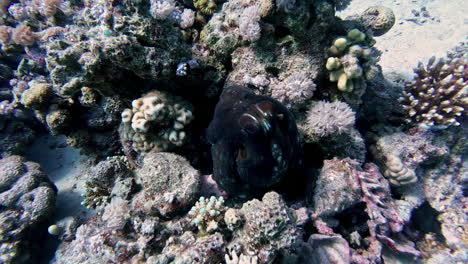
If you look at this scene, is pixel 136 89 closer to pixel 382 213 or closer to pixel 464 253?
pixel 382 213

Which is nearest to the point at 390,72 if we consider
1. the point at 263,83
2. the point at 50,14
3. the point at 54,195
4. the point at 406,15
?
the point at 263,83

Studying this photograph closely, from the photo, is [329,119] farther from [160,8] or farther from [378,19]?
[160,8]

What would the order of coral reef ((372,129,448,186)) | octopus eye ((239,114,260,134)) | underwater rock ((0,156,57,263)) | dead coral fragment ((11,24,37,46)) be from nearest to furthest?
octopus eye ((239,114,260,134)) < coral reef ((372,129,448,186)) < underwater rock ((0,156,57,263)) < dead coral fragment ((11,24,37,46))

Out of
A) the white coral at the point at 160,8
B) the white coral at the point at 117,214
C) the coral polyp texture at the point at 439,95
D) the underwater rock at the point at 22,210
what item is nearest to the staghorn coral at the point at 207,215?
the white coral at the point at 117,214

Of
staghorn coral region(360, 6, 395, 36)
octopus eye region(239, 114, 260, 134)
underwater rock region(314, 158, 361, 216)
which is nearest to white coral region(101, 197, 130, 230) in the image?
octopus eye region(239, 114, 260, 134)

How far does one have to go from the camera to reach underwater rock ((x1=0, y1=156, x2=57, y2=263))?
4.66 meters

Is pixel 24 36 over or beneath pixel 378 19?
beneath

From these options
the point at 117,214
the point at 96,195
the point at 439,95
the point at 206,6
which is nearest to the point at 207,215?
the point at 117,214

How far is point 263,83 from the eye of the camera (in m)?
3.73

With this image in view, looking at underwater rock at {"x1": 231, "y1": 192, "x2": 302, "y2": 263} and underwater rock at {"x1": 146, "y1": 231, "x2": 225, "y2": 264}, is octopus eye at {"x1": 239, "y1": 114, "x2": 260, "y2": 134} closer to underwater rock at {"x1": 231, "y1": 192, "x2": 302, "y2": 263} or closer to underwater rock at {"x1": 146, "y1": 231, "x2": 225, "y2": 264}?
underwater rock at {"x1": 231, "y1": 192, "x2": 302, "y2": 263}

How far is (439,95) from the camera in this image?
14.1 feet

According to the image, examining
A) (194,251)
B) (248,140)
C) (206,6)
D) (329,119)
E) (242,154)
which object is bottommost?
(194,251)

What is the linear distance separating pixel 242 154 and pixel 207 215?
2.97 feet

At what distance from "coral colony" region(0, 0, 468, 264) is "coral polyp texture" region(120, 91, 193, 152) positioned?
0.02 metres
